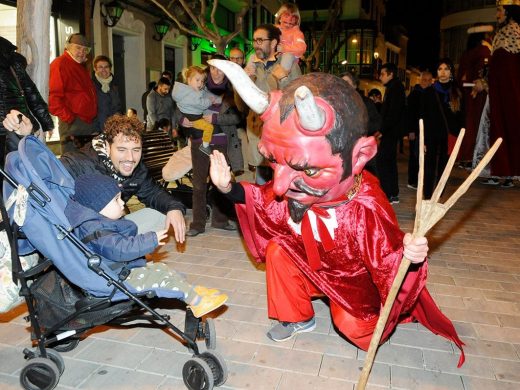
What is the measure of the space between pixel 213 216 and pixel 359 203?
324 cm

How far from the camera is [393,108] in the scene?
661 cm

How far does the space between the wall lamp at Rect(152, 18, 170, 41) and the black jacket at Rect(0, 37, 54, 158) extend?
359 inches

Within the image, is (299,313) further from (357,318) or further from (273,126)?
(273,126)

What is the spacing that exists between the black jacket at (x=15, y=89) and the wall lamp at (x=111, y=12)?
7.16 meters

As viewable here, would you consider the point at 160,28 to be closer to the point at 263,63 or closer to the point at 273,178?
the point at 263,63

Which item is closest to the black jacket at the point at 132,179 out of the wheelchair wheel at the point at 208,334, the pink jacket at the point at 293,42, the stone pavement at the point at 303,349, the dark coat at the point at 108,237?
the dark coat at the point at 108,237

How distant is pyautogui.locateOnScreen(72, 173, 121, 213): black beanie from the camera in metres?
2.50

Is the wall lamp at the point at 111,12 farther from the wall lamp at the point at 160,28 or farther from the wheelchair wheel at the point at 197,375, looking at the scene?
the wheelchair wheel at the point at 197,375

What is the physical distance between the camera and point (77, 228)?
2.43 meters

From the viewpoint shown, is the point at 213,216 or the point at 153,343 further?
the point at 213,216

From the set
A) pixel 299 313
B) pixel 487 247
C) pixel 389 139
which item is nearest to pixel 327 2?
pixel 389 139

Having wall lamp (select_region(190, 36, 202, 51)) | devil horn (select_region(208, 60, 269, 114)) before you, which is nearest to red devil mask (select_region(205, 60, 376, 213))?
devil horn (select_region(208, 60, 269, 114))

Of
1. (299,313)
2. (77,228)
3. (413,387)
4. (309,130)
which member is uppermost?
(309,130)

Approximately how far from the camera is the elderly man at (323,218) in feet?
7.31
